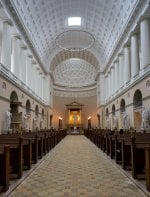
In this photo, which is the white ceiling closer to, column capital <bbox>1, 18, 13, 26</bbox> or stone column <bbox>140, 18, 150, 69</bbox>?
column capital <bbox>1, 18, 13, 26</bbox>

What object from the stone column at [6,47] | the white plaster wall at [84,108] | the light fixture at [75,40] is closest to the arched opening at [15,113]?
the stone column at [6,47]

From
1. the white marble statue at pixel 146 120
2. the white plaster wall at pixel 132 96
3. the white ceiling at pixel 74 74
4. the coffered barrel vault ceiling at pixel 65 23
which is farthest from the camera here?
the white ceiling at pixel 74 74

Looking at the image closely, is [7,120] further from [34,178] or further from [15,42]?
[34,178]

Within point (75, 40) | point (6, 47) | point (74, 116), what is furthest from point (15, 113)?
point (74, 116)

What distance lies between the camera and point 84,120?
44.7 meters

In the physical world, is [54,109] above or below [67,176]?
above

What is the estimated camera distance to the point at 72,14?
2678 centimetres

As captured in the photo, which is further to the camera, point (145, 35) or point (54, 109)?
point (54, 109)

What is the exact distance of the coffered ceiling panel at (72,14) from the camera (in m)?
21.4

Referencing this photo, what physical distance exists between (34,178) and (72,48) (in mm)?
31786

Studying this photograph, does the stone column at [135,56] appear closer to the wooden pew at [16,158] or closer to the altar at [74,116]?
the wooden pew at [16,158]

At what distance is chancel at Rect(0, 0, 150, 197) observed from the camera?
6.05 m

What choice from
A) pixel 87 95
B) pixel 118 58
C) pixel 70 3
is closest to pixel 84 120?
pixel 87 95

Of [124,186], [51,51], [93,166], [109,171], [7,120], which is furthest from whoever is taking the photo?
[51,51]
